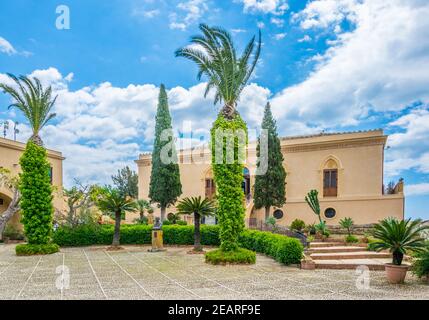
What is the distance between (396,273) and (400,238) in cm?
93

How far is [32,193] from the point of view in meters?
16.6

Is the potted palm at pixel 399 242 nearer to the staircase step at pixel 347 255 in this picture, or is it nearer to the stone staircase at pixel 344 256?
the stone staircase at pixel 344 256

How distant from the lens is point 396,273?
9.34 meters

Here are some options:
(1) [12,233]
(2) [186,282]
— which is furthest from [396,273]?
(1) [12,233]

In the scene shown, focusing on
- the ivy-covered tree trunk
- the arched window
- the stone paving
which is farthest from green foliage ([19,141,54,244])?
the arched window

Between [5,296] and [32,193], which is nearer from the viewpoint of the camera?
[5,296]

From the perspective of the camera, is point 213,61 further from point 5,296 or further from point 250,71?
point 5,296

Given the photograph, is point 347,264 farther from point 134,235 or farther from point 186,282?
point 134,235

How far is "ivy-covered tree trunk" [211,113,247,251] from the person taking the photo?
12938 mm

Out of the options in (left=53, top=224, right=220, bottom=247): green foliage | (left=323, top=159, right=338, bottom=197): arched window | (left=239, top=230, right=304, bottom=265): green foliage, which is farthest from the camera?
(left=323, top=159, right=338, bottom=197): arched window

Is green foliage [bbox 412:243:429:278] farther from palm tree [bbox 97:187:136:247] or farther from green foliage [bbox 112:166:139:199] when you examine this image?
green foliage [bbox 112:166:139:199]

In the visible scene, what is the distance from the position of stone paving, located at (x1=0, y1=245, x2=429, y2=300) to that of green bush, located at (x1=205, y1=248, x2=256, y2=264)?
1.16ft
